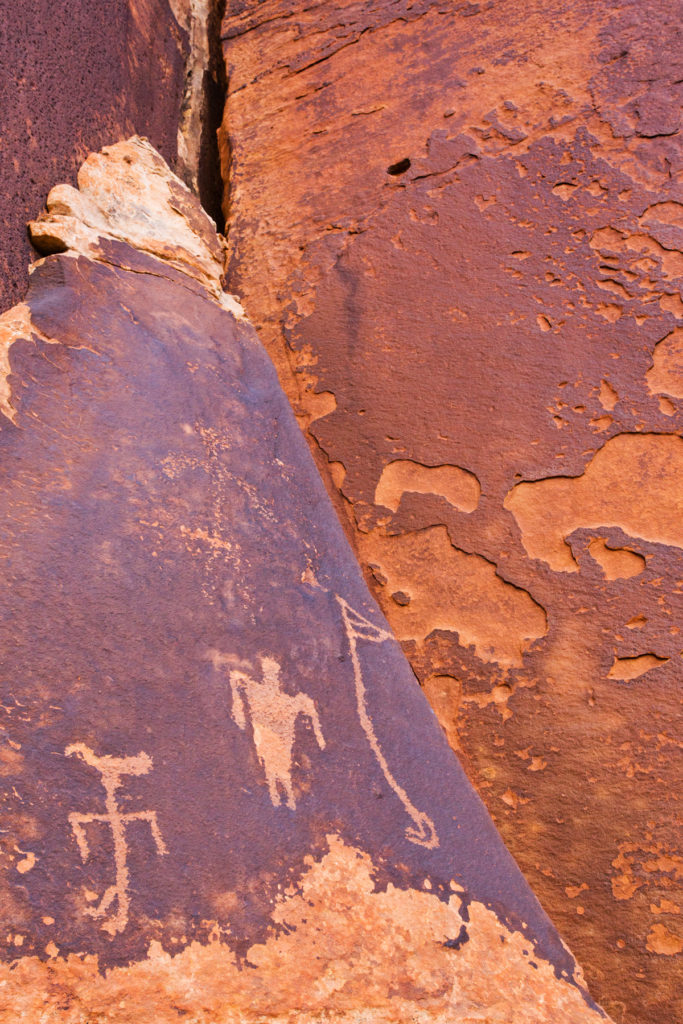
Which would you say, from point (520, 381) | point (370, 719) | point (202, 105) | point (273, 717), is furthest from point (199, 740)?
point (202, 105)

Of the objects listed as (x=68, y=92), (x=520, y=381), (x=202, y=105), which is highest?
(x=68, y=92)

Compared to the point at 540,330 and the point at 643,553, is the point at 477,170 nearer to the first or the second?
the point at 540,330

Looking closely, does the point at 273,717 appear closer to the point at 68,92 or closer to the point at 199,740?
the point at 199,740

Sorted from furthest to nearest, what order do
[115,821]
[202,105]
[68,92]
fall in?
1. [202,105]
2. [68,92]
3. [115,821]

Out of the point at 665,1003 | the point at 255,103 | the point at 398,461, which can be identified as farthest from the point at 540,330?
the point at 665,1003

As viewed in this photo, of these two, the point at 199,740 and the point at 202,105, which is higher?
the point at 202,105

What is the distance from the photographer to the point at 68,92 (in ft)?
5.17

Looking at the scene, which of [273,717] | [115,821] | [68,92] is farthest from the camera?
[68,92]

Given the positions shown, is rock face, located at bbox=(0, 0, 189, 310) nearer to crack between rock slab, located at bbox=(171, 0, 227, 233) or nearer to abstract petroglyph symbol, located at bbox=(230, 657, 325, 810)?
crack between rock slab, located at bbox=(171, 0, 227, 233)

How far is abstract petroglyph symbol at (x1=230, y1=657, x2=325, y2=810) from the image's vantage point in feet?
3.28

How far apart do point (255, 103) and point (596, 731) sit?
5.60 feet

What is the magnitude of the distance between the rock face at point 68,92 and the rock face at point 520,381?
0.35 meters

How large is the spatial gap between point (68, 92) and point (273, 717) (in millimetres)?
1426

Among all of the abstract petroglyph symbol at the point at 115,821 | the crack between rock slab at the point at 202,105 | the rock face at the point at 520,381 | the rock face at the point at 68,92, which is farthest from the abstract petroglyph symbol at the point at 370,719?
the crack between rock slab at the point at 202,105
